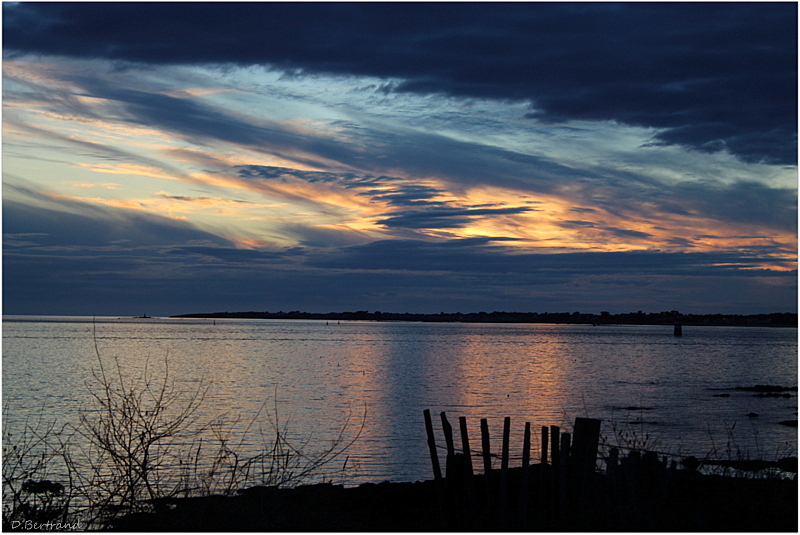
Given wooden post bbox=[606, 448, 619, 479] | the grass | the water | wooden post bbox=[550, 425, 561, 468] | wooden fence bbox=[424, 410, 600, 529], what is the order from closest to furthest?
wooden fence bbox=[424, 410, 600, 529]
wooden post bbox=[550, 425, 561, 468]
wooden post bbox=[606, 448, 619, 479]
the grass
the water

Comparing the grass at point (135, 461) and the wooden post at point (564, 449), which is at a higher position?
the wooden post at point (564, 449)

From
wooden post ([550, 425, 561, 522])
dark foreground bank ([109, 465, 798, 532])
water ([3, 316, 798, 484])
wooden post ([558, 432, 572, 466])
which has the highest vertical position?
wooden post ([558, 432, 572, 466])

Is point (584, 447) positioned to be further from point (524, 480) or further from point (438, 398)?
point (438, 398)

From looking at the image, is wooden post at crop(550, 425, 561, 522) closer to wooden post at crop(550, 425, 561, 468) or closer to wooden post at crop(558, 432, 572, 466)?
wooden post at crop(550, 425, 561, 468)

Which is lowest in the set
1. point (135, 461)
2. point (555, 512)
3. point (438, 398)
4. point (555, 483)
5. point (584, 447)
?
point (438, 398)

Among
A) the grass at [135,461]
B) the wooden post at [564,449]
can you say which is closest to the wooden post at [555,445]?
the wooden post at [564,449]

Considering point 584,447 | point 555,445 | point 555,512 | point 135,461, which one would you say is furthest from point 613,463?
point 135,461

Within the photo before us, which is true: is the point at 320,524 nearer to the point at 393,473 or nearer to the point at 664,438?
the point at 393,473

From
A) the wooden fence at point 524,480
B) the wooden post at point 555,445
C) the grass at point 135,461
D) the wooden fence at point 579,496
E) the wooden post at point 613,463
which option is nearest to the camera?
the wooden fence at point 579,496

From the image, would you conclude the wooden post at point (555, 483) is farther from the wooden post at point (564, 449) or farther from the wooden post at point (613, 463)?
the wooden post at point (613, 463)

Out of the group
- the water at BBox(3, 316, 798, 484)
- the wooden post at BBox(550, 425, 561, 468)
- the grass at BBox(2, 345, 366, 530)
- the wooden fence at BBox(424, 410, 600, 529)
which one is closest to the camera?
the wooden fence at BBox(424, 410, 600, 529)

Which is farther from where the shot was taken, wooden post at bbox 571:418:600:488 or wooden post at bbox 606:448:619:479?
wooden post at bbox 606:448:619:479

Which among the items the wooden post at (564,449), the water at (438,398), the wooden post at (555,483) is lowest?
the water at (438,398)

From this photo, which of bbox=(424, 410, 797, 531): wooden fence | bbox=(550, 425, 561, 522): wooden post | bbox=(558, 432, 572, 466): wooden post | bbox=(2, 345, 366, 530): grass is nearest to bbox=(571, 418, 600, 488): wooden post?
bbox=(424, 410, 797, 531): wooden fence
